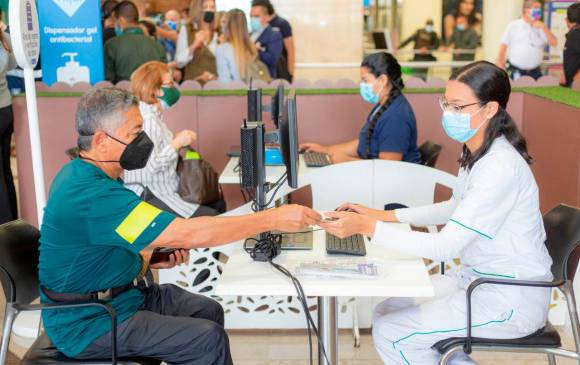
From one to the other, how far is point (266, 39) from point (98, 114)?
Answer: 469cm

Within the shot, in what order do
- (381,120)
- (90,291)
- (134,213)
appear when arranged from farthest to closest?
(381,120) → (90,291) → (134,213)

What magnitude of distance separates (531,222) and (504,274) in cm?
17

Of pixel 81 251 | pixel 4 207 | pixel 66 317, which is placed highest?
pixel 81 251

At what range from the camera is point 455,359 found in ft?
8.12

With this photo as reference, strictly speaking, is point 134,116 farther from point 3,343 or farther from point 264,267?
point 3,343

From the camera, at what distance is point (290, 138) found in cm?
252

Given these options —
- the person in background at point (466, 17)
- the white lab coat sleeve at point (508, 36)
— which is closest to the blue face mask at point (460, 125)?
the white lab coat sleeve at point (508, 36)

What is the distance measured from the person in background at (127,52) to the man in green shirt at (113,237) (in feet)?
11.7

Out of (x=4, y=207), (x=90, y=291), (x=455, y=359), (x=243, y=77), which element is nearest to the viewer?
(x=90, y=291)

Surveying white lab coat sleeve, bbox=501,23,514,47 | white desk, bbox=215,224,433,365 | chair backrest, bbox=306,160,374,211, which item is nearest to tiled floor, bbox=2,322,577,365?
chair backrest, bbox=306,160,374,211

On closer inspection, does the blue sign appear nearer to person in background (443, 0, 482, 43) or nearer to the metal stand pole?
the metal stand pole

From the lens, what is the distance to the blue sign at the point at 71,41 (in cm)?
519

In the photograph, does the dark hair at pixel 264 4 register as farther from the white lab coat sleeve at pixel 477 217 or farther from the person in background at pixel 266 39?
the white lab coat sleeve at pixel 477 217

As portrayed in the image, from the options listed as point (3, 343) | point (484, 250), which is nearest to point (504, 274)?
point (484, 250)
